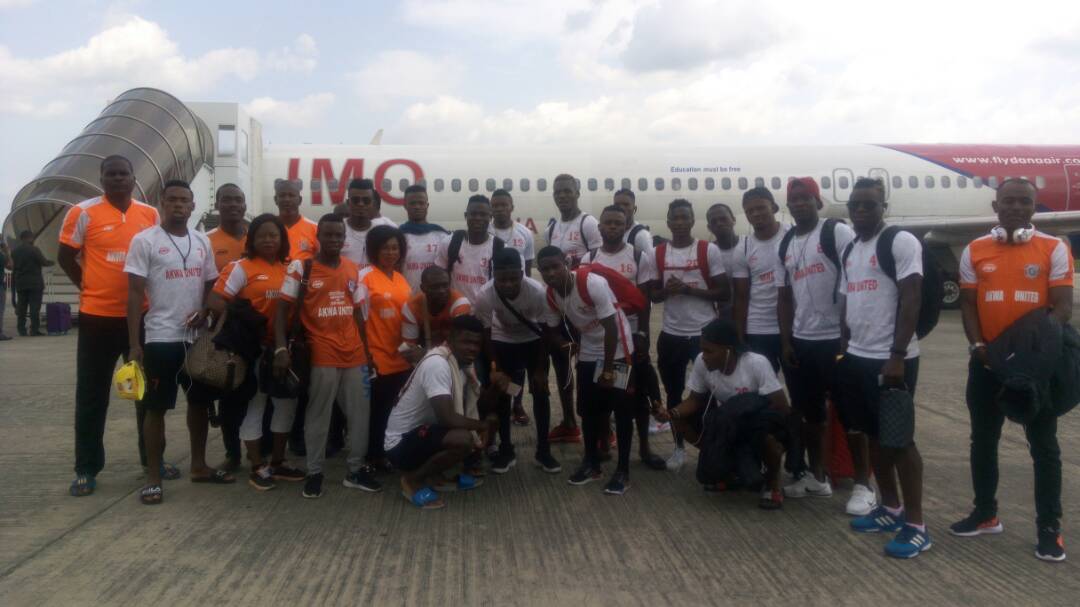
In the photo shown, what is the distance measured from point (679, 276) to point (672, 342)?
0.45 m

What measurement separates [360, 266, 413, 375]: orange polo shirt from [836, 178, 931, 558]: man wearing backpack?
99.1 inches

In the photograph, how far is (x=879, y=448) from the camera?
4.02m

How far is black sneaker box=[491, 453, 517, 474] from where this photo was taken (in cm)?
532

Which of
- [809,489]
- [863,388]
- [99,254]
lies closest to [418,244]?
[99,254]

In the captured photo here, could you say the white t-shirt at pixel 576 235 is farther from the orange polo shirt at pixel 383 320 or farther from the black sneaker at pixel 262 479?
the black sneaker at pixel 262 479

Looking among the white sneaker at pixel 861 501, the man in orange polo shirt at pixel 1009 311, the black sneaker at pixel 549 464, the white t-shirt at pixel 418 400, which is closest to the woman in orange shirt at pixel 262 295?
the white t-shirt at pixel 418 400

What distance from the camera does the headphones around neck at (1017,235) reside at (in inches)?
151

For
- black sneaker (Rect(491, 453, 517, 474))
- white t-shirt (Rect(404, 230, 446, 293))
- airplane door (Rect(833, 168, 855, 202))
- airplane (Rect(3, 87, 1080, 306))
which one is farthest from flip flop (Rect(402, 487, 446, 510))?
airplane door (Rect(833, 168, 855, 202))

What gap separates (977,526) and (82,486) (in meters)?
4.89

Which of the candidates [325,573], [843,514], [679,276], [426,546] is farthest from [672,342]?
[325,573]

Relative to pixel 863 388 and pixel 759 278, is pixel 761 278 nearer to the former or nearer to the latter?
pixel 759 278

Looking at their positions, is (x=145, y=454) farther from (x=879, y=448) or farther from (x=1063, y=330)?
(x=1063, y=330)

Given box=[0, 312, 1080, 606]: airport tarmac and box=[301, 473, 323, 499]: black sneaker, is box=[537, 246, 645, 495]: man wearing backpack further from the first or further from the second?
box=[301, 473, 323, 499]: black sneaker

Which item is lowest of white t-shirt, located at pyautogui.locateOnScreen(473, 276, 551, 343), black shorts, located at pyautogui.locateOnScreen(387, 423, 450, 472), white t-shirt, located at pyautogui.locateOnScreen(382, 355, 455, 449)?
black shorts, located at pyautogui.locateOnScreen(387, 423, 450, 472)
